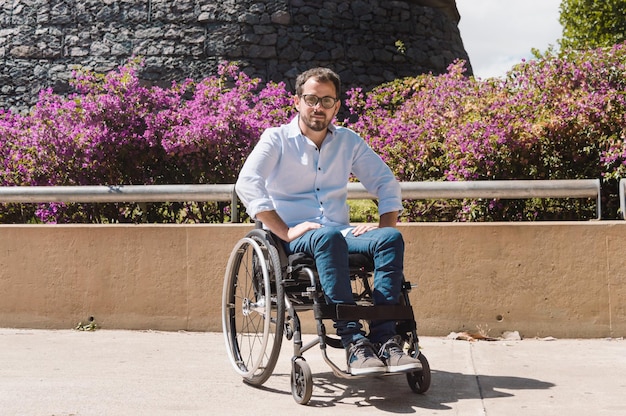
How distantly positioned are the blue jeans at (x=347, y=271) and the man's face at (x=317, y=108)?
0.64 metres

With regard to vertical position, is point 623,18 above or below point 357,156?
above

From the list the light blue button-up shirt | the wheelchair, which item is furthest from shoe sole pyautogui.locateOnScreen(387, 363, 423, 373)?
the light blue button-up shirt

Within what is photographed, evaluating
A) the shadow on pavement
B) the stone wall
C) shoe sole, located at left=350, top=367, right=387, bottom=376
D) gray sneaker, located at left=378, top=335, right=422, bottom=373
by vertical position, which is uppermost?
the stone wall

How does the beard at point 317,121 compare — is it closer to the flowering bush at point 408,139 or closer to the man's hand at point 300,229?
the man's hand at point 300,229

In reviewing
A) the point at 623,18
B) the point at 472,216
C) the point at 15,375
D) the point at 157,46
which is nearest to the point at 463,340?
the point at 472,216

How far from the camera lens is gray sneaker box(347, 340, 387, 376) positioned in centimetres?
362

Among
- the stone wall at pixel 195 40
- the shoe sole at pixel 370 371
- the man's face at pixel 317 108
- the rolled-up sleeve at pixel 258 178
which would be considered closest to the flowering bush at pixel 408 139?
the man's face at pixel 317 108

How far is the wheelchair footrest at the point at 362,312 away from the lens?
12.2 ft

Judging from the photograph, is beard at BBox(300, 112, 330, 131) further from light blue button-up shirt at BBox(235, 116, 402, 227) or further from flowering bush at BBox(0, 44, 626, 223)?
flowering bush at BBox(0, 44, 626, 223)

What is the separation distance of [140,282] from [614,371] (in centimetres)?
302

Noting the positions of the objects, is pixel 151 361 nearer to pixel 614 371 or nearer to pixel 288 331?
pixel 288 331

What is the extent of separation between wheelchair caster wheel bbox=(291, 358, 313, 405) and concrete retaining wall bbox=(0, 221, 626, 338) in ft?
6.13

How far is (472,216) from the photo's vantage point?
247 inches

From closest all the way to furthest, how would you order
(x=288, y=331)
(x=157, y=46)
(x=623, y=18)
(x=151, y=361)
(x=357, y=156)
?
1. (x=288, y=331)
2. (x=357, y=156)
3. (x=151, y=361)
4. (x=157, y=46)
5. (x=623, y=18)
